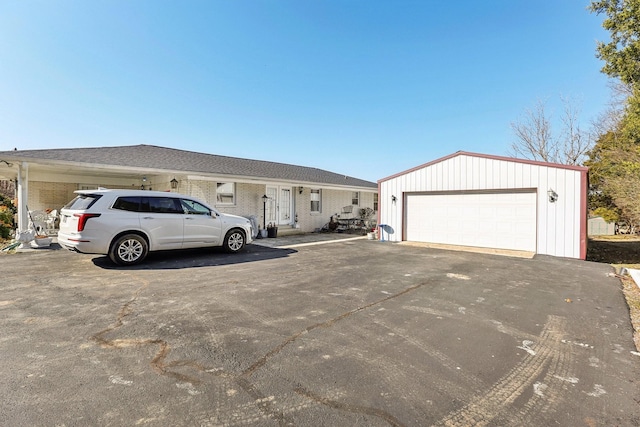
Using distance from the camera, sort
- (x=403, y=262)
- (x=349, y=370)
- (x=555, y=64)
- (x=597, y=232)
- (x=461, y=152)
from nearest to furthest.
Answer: (x=349, y=370) → (x=403, y=262) → (x=461, y=152) → (x=555, y=64) → (x=597, y=232)

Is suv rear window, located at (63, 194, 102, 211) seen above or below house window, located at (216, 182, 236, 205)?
below

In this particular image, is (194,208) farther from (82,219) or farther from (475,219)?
(475,219)

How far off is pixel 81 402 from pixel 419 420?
7.64 feet

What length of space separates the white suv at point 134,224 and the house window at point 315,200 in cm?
815

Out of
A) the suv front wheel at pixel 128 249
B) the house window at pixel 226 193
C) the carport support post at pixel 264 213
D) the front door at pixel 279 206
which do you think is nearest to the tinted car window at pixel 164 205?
the suv front wheel at pixel 128 249

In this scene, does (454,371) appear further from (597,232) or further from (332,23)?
(597,232)

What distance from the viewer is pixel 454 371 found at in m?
2.59

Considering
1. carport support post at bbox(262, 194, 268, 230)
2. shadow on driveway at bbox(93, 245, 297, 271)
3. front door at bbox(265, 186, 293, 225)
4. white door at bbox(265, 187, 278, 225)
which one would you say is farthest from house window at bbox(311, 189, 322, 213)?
shadow on driveway at bbox(93, 245, 297, 271)

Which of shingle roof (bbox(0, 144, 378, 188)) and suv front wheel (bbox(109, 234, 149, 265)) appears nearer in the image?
suv front wheel (bbox(109, 234, 149, 265))

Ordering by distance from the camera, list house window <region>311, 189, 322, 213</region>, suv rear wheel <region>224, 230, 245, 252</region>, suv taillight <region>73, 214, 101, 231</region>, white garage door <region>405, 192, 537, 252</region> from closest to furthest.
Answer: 1. suv taillight <region>73, 214, 101, 231</region>
2. suv rear wheel <region>224, 230, 245, 252</region>
3. white garage door <region>405, 192, 537, 252</region>
4. house window <region>311, 189, 322, 213</region>

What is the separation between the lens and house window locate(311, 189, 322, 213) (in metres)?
16.4

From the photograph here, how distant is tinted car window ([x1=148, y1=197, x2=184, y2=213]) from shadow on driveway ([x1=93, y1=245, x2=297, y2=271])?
4.15ft

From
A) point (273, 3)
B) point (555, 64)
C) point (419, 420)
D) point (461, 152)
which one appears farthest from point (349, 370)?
point (555, 64)

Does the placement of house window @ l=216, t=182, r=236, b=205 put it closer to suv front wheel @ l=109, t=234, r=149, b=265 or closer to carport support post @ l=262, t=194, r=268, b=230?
carport support post @ l=262, t=194, r=268, b=230
